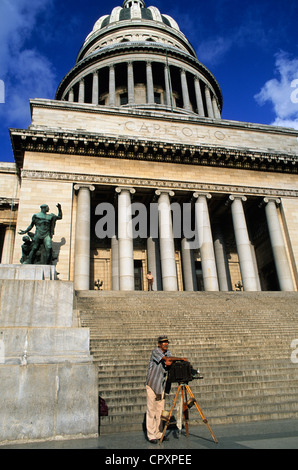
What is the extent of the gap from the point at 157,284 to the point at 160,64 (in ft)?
97.7

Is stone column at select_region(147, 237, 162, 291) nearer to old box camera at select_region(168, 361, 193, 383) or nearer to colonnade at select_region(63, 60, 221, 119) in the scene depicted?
colonnade at select_region(63, 60, 221, 119)

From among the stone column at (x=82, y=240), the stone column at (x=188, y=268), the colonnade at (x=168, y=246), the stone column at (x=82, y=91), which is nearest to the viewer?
the stone column at (x=82, y=240)

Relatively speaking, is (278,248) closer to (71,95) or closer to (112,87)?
(112,87)

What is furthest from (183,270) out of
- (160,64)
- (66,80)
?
(66,80)

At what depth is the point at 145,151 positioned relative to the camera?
899 inches

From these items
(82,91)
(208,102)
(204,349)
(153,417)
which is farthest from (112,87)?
(153,417)

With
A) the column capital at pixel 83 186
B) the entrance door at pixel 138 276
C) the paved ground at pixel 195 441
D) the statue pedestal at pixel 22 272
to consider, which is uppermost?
the column capital at pixel 83 186

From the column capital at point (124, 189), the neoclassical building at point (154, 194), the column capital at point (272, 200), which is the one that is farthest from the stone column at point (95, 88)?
the column capital at point (272, 200)

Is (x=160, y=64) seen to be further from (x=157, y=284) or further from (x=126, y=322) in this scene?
(x=126, y=322)

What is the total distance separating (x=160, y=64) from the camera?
4153cm

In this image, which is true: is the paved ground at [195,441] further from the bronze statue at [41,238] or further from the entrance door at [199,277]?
the entrance door at [199,277]

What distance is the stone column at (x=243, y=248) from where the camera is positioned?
22312 millimetres

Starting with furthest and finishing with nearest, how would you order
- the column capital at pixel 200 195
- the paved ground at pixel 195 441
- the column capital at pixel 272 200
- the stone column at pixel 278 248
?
the column capital at pixel 272 200 → the column capital at pixel 200 195 → the stone column at pixel 278 248 → the paved ground at pixel 195 441

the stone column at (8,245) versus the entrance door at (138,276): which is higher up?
the stone column at (8,245)
